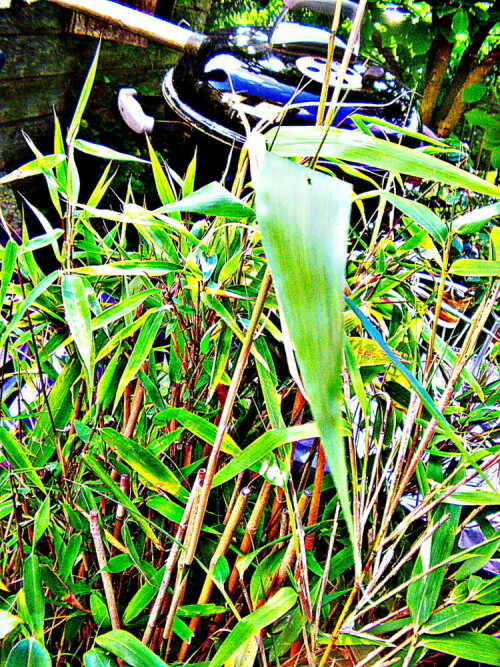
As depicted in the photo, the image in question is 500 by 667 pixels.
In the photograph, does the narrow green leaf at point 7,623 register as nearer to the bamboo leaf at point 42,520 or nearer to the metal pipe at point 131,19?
the bamboo leaf at point 42,520

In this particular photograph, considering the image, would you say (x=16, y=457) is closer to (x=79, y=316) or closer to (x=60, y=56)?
(x=79, y=316)

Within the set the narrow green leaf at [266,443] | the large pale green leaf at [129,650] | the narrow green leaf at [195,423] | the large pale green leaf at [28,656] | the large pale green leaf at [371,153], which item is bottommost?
the large pale green leaf at [129,650]

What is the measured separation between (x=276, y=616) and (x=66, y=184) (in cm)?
43

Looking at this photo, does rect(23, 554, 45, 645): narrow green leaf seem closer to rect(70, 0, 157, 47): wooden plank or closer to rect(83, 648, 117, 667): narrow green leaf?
rect(83, 648, 117, 667): narrow green leaf

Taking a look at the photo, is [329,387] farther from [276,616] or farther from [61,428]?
[61,428]

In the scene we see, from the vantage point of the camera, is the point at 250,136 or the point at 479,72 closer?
the point at 250,136

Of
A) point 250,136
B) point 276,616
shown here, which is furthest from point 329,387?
point 276,616

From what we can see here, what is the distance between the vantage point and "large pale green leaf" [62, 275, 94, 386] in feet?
1.38

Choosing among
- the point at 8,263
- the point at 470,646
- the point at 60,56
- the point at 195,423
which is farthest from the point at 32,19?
the point at 470,646

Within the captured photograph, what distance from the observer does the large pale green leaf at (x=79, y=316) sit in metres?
0.42

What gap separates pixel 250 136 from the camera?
1.13 ft

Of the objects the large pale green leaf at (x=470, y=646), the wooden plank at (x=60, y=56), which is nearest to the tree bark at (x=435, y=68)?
the wooden plank at (x=60, y=56)

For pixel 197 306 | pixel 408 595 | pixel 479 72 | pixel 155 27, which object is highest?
pixel 479 72

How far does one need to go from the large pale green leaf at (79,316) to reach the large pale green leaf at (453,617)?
0.36 metres
